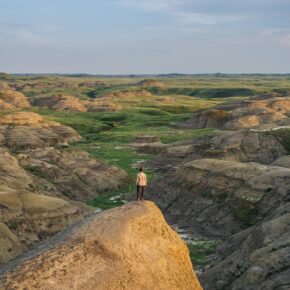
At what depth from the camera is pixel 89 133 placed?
126 metres

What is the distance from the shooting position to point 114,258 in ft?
60.6

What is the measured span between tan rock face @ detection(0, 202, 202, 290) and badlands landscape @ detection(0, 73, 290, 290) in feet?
0.13

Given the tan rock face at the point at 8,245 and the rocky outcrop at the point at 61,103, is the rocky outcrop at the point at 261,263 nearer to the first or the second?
the tan rock face at the point at 8,245

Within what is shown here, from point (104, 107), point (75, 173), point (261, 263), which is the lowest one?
point (104, 107)

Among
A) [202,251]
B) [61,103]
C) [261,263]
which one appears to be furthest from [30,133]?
[61,103]

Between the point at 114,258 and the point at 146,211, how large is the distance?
3.05 metres

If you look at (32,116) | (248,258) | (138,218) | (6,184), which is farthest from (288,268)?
(32,116)

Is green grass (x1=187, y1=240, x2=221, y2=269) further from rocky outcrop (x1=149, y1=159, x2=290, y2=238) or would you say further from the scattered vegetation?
the scattered vegetation

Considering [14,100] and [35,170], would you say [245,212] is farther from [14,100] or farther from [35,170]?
[14,100]

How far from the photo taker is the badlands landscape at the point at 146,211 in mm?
18469

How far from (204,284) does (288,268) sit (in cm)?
564

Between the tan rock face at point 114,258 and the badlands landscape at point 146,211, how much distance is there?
0.04 metres

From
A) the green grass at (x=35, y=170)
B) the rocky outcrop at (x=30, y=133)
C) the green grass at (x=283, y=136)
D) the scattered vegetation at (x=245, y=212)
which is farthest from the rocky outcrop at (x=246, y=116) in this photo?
the scattered vegetation at (x=245, y=212)

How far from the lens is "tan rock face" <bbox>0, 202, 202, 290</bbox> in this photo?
17.3 metres
